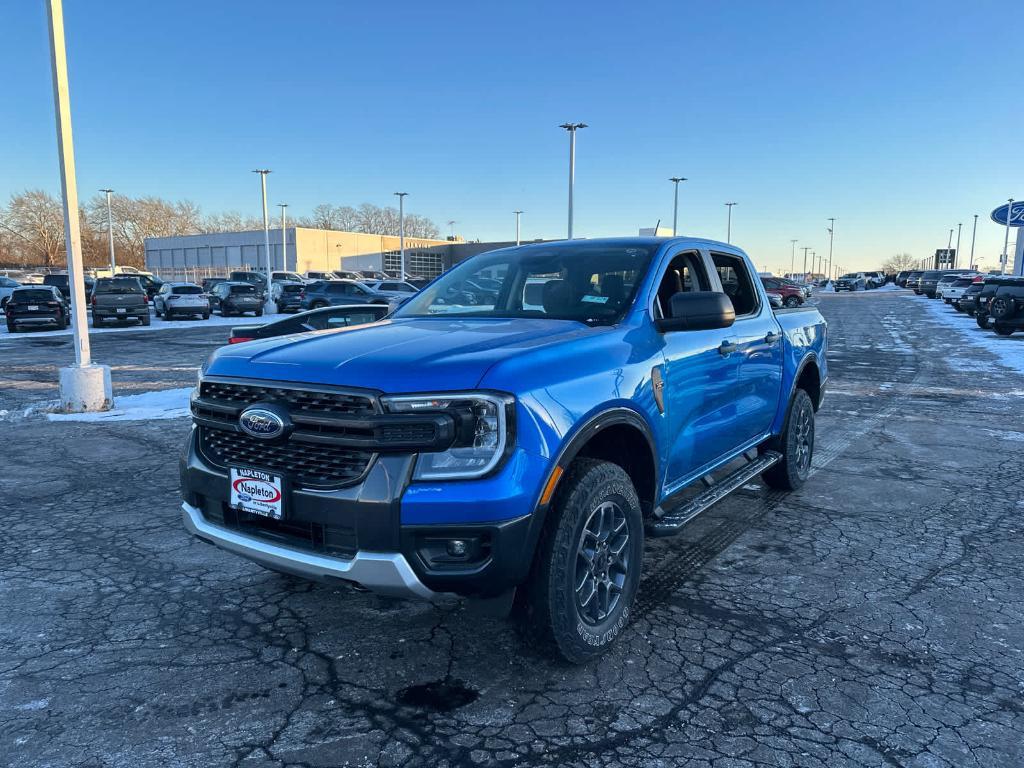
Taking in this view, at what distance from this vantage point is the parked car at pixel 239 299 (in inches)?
1222

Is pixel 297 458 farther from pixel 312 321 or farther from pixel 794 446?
pixel 312 321

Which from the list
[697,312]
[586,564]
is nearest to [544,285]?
[697,312]

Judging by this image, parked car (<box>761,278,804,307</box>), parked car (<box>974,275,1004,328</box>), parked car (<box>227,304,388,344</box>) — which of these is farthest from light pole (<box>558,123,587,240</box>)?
parked car (<box>227,304,388,344</box>)

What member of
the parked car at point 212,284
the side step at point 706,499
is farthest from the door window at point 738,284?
the parked car at point 212,284

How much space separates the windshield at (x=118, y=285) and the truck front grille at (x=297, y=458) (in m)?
25.1

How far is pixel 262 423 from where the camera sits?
2.83 m

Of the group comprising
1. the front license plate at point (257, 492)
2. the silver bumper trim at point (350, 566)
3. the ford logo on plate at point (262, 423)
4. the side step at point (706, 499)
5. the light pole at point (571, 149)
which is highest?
the light pole at point (571, 149)

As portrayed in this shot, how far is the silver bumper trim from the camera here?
2.60 meters

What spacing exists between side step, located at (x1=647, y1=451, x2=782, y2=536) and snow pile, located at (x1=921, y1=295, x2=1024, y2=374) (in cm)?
1078

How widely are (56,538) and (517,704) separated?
3482mm

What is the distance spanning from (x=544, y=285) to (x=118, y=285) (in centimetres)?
2545

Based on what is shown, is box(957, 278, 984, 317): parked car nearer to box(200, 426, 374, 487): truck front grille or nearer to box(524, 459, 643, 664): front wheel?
box(524, 459, 643, 664): front wheel

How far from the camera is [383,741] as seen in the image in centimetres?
261

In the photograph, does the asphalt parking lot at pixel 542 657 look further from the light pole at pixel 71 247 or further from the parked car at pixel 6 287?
the parked car at pixel 6 287
